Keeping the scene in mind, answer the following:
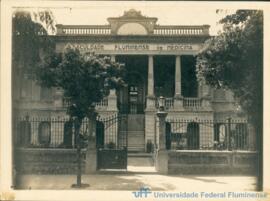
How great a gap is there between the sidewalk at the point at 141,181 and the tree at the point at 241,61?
2.22 metres

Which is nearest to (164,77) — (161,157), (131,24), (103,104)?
(131,24)

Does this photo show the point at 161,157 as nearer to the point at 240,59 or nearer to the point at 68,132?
the point at 68,132

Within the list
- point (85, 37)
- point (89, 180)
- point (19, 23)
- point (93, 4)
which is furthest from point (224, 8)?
point (85, 37)

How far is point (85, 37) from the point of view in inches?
987

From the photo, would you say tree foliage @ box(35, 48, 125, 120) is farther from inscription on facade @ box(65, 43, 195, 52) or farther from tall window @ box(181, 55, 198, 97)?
tall window @ box(181, 55, 198, 97)

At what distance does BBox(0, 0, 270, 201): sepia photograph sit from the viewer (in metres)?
10.9

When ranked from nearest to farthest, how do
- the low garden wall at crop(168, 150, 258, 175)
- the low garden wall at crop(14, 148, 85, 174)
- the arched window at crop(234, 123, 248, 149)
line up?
1. the low garden wall at crop(14, 148, 85, 174)
2. the low garden wall at crop(168, 150, 258, 175)
3. the arched window at crop(234, 123, 248, 149)

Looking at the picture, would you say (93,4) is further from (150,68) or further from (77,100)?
(150,68)

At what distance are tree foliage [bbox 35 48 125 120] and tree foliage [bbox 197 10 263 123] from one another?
141 inches

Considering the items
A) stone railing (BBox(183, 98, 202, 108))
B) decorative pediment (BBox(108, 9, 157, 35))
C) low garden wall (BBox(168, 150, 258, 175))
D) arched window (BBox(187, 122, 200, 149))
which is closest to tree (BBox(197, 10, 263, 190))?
low garden wall (BBox(168, 150, 258, 175))

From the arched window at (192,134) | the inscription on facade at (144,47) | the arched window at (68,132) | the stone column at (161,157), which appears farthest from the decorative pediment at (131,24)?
the stone column at (161,157)

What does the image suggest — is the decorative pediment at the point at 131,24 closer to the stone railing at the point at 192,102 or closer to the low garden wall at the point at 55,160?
the stone railing at the point at 192,102

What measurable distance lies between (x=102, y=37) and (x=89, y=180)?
39.5ft
